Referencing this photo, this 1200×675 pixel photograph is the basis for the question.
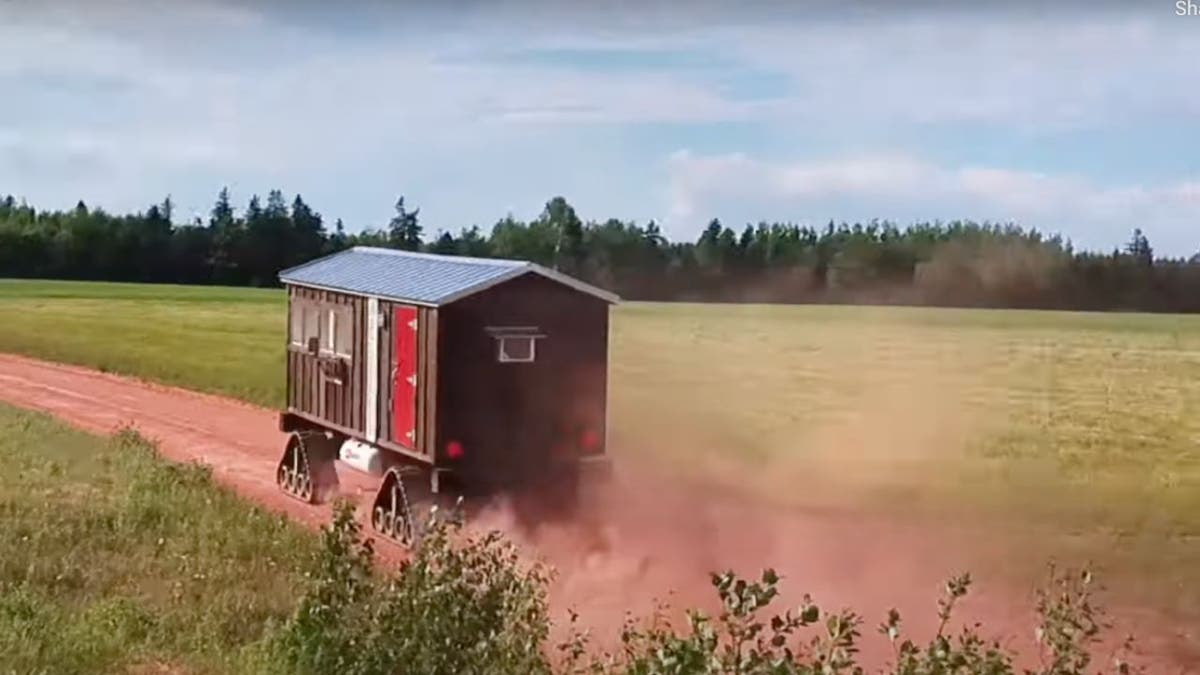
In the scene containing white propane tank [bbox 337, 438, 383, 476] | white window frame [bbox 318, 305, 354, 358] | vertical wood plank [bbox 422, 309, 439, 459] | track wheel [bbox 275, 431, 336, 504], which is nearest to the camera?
vertical wood plank [bbox 422, 309, 439, 459]

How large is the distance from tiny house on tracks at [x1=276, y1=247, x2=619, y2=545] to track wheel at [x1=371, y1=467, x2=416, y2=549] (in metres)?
0.01

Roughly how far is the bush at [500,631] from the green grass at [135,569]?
2.88ft

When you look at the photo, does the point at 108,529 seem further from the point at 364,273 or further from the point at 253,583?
the point at 364,273

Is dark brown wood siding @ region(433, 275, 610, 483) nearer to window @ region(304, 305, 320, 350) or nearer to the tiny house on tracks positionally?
the tiny house on tracks

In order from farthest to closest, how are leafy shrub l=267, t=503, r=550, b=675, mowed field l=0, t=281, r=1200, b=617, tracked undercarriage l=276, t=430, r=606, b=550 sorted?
mowed field l=0, t=281, r=1200, b=617 < tracked undercarriage l=276, t=430, r=606, b=550 < leafy shrub l=267, t=503, r=550, b=675

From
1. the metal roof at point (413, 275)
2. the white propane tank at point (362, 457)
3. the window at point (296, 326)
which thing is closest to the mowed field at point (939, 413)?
the metal roof at point (413, 275)

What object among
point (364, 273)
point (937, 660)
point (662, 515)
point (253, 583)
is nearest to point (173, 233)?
point (364, 273)

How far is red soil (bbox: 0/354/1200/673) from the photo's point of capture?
9773 millimetres

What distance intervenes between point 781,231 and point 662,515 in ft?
14.1

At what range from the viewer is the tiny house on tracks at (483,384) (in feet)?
36.1

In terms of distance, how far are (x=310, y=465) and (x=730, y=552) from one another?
4415 mm

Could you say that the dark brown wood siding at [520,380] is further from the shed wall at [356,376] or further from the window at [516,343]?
the shed wall at [356,376]

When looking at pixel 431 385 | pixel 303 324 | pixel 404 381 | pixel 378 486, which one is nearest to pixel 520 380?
pixel 431 385

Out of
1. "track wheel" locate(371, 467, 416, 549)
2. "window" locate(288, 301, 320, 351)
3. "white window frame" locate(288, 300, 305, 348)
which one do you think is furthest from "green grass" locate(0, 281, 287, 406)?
"track wheel" locate(371, 467, 416, 549)
